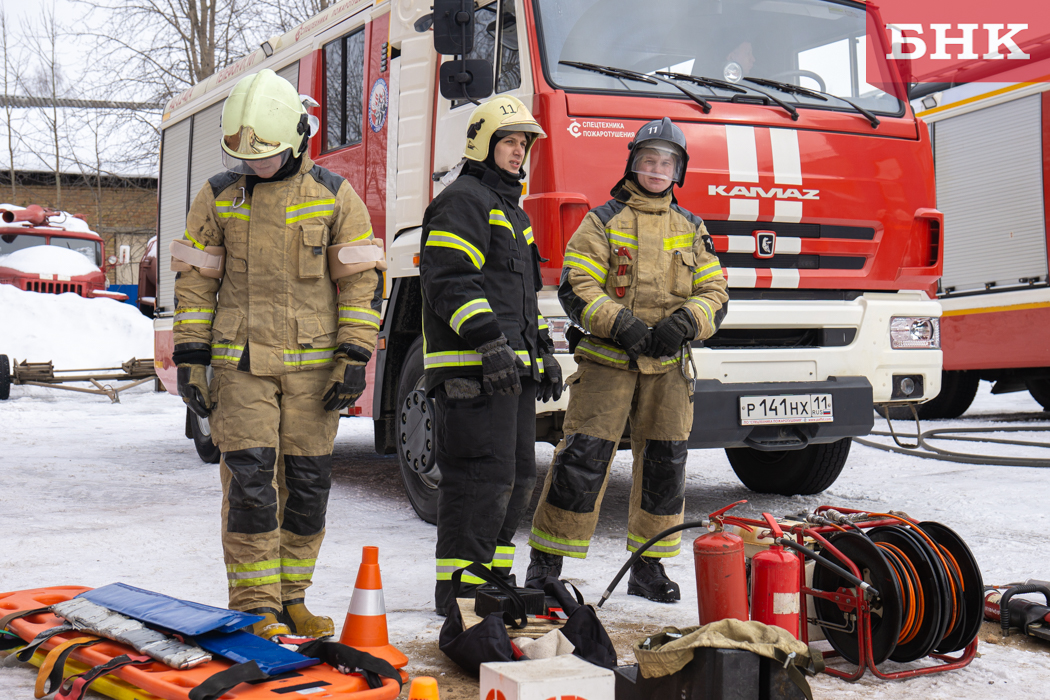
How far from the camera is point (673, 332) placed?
13.3 ft

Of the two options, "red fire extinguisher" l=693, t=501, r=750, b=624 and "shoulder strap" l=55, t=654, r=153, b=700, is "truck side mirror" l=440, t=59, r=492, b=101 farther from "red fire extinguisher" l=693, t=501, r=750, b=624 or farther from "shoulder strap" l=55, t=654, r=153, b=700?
"shoulder strap" l=55, t=654, r=153, b=700

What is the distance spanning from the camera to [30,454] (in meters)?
8.45

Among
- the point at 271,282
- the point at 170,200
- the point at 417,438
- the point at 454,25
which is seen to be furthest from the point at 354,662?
the point at 170,200

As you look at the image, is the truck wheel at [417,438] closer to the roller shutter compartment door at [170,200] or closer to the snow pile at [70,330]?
the roller shutter compartment door at [170,200]

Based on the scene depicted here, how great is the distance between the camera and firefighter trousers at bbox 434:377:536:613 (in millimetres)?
3686

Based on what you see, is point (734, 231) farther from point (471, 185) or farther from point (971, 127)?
point (971, 127)

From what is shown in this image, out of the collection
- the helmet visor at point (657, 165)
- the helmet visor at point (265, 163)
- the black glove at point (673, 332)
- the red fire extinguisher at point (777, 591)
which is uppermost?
the helmet visor at point (657, 165)

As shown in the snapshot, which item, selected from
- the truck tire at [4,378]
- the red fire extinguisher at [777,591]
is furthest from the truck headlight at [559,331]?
the truck tire at [4,378]

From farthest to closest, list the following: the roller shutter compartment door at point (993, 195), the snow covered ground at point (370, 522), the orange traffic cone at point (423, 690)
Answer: the roller shutter compartment door at point (993, 195) → the snow covered ground at point (370, 522) → the orange traffic cone at point (423, 690)

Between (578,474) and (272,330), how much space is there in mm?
1387

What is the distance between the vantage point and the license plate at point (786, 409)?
4.88 metres

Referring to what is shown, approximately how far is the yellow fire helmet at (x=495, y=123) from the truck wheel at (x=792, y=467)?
10.8 feet

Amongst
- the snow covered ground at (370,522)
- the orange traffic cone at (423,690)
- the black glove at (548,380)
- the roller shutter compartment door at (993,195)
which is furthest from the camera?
the roller shutter compartment door at (993,195)

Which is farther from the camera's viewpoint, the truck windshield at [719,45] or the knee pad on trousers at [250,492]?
the truck windshield at [719,45]
